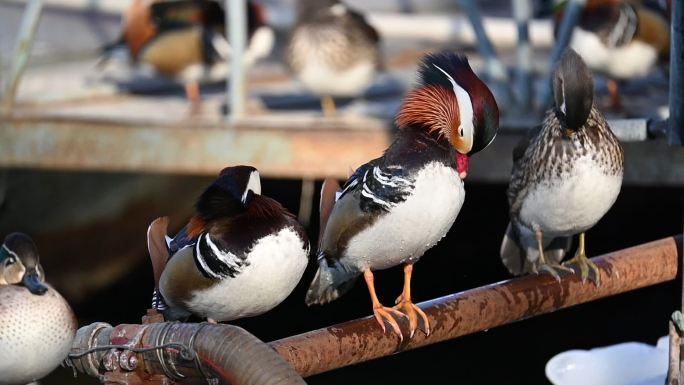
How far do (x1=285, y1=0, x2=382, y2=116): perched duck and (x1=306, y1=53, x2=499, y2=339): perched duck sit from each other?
10.5 feet

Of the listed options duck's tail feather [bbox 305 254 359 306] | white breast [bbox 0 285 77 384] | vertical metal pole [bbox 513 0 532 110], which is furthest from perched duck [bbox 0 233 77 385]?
vertical metal pole [bbox 513 0 532 110]

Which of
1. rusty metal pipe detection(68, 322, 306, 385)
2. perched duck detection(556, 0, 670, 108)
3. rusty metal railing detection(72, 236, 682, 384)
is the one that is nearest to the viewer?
rusty metal pipe detection(68, 322, 306, 385)

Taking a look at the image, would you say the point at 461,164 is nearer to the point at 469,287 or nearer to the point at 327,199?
the point at 327,199

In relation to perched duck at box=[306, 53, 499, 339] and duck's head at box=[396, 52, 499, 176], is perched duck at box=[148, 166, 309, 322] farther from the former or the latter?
duck's head at box=[396, 52, 499, 176]

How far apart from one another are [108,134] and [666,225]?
3.59 m

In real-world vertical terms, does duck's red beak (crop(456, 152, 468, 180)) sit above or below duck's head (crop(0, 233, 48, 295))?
above

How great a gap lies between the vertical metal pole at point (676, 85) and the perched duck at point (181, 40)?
3.65 m

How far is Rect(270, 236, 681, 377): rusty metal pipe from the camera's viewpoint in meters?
2.37

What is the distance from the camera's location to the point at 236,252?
2.73m

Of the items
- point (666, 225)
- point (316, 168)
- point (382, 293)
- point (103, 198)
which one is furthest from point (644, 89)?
point (103, 198)

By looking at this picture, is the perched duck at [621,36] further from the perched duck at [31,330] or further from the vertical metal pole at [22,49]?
the perched duck at [31,330]

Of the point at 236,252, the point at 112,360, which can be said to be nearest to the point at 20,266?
the point at 236,252

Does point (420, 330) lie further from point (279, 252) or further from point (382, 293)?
point (382, 293)

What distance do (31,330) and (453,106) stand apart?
1.14 meters
